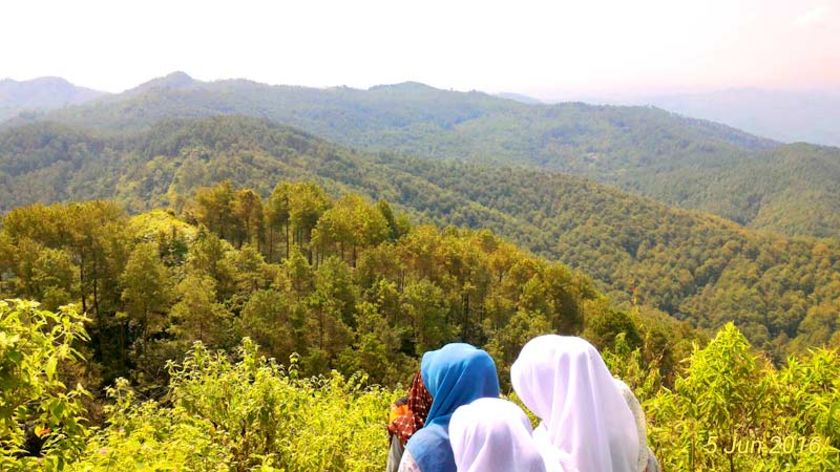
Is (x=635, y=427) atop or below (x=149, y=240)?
atop

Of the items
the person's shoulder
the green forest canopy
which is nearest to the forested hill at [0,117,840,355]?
the green forest canopy

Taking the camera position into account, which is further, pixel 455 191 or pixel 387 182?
pixel 455 191

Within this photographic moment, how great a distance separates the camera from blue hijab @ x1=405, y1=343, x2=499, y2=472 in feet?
10.5

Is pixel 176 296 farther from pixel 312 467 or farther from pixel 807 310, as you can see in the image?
pixel 807 310

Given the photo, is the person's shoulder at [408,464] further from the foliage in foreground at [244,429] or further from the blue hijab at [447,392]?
the foliage in foreground at [244,429]

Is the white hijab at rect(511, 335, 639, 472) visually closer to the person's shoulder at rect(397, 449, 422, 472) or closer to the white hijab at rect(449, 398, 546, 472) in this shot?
the white hijab at rect(449, 398, 546, 472)

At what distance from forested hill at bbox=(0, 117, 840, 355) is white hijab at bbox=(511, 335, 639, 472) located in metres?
93.4

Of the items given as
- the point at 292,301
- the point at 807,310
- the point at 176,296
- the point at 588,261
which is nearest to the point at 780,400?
the point at 292,301

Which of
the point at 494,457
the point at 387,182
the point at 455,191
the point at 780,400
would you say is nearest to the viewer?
the point at 494,457

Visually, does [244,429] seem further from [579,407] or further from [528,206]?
[528,206]

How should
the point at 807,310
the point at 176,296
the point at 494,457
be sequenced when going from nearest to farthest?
the point at 494,457 → the point at 176,296 → the point at 807,310

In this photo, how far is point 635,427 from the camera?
3266 mm

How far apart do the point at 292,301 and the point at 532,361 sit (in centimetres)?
2179

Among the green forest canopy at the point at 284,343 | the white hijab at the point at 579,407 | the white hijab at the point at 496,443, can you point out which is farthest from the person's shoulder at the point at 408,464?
the green forest canopy at the point at 284,343
